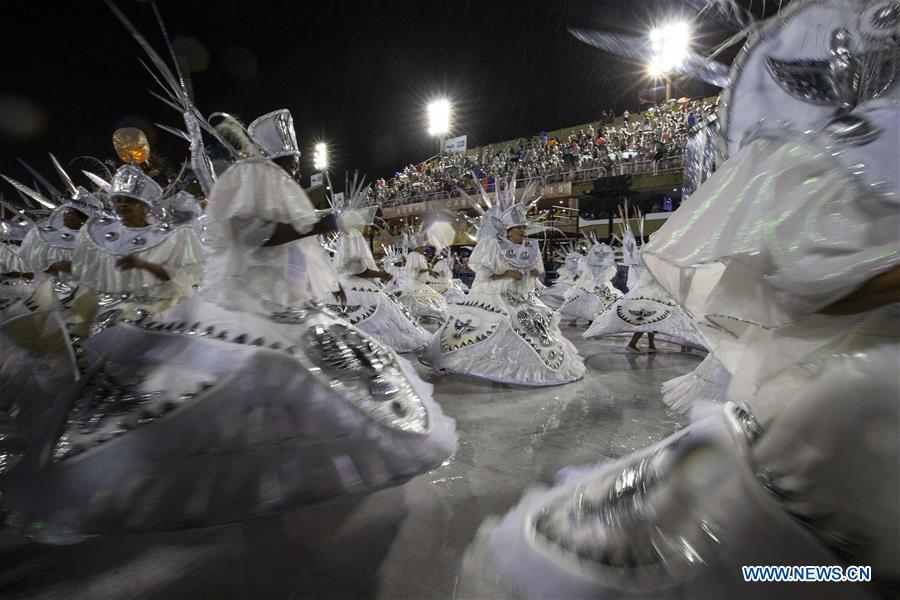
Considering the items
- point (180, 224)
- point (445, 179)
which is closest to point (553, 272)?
point (445, 179)

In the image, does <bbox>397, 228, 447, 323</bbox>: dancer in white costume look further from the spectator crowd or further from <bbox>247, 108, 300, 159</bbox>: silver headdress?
<bbox>247, 108, 300, 159</bbox>: silver headdress

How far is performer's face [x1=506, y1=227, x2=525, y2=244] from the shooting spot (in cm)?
465

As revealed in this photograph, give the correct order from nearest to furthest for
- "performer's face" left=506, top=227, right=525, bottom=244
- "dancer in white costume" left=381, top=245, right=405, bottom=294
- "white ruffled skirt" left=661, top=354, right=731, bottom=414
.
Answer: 1. "white ruffled skirt" left=661, top=354, right=731, bottom=414
2. "performer's face" left=506, top=227, right=525, bottom=244
3. "dancer in white costume" left=381, top=245, right=405, bottom=294

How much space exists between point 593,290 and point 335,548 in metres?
7.97

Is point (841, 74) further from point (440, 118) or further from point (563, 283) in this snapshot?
point (440, 118)

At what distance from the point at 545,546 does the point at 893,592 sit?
0.55 metres

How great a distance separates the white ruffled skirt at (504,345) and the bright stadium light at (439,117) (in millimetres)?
23352

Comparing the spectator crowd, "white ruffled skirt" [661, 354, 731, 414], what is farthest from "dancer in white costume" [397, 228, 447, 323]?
"white ruffled skirt" [661, 354, 731, 414]

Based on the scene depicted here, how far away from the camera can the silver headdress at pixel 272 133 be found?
222cm

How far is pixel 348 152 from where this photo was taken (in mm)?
13500

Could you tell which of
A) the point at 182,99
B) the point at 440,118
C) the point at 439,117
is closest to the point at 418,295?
the point at 182,99

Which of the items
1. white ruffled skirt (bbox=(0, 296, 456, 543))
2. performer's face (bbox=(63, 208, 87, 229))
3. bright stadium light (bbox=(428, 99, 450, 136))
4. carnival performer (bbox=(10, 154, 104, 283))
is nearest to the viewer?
white ruffled skirt (bbox=(0, 296, 456, 543))

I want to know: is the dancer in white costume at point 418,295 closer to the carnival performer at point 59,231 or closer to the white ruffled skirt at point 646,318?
the white ruffled skirt at point 646,318

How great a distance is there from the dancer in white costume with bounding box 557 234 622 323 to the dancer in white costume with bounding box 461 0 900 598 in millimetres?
8013
